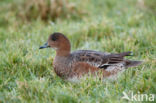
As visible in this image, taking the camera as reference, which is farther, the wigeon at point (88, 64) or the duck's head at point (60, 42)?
the duck's head at point (60, 42)

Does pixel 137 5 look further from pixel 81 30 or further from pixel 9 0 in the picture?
pixel 9 0

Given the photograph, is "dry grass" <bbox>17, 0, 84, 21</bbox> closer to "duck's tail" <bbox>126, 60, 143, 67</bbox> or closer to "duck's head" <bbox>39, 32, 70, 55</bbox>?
"duck's head" <bbox>39, 32, 70, 55</bbox>

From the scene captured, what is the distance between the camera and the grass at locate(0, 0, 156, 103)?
11.9ft

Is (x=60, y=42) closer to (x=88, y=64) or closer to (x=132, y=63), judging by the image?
(x=88, y=64)

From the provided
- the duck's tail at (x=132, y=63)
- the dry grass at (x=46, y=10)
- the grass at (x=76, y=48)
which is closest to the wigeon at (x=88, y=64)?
the duck's tail at (x=132, y=63)

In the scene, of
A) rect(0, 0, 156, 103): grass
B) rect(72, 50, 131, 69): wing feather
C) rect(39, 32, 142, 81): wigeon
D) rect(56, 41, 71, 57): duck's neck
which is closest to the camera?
rect(0, 0, 156, 103): grass

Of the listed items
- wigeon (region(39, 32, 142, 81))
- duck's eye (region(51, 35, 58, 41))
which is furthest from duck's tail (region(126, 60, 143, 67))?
duck's eye (region(51, 35, 58, 41))

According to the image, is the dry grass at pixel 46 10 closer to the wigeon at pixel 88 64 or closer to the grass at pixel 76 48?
the grass at pixel 76 48

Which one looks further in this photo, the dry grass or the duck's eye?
the dry grass

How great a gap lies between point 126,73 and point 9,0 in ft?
19.8

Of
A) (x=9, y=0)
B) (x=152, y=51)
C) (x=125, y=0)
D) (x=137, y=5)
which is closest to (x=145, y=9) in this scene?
(x=137, y=5)

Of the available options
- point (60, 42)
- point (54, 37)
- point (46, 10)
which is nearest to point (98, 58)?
point (60, 42)

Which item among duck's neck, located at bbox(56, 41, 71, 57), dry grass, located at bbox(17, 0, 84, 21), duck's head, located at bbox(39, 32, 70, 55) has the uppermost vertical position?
dry grass, located at bbox(17, 0, 84, 21)

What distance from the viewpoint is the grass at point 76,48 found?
3.62 m
